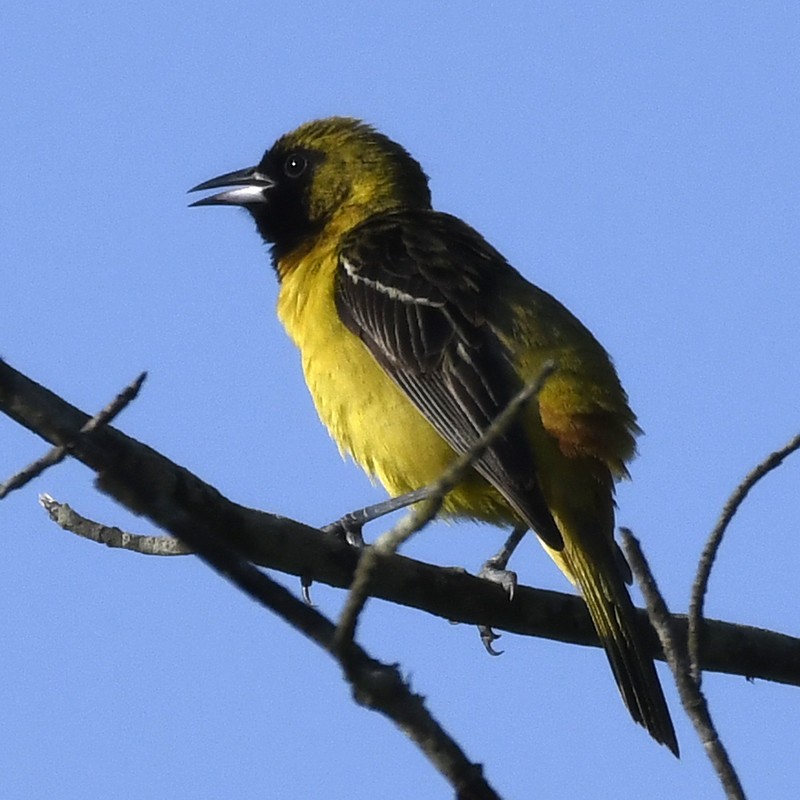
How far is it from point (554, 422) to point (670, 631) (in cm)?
250

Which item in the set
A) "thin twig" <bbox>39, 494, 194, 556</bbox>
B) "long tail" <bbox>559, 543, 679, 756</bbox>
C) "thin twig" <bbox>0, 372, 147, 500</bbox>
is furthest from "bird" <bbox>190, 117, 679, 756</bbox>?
"thin twig" <bbox>0, 372, 147, 500</bbox>

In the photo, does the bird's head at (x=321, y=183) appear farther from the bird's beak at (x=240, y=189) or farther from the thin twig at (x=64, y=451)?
the thin twig at (x=64, y=451)

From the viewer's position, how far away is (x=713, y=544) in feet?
11.3

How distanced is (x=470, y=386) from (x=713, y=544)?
2.48m

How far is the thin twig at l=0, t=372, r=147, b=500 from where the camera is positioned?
9.53 feet

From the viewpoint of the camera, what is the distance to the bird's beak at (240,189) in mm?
7797

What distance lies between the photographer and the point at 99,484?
2695mm

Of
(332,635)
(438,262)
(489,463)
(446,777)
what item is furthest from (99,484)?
(438,262)

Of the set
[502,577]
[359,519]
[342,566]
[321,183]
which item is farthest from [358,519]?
[321,183]

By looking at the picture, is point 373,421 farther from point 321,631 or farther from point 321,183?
point 321,631

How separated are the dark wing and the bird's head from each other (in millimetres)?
464

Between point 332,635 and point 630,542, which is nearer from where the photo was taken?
point 332,635

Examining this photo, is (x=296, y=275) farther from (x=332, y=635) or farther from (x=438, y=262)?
(x=332, y=635)

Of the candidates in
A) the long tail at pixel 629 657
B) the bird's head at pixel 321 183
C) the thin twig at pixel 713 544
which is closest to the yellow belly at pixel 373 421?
the long tail at pixel 629 657
